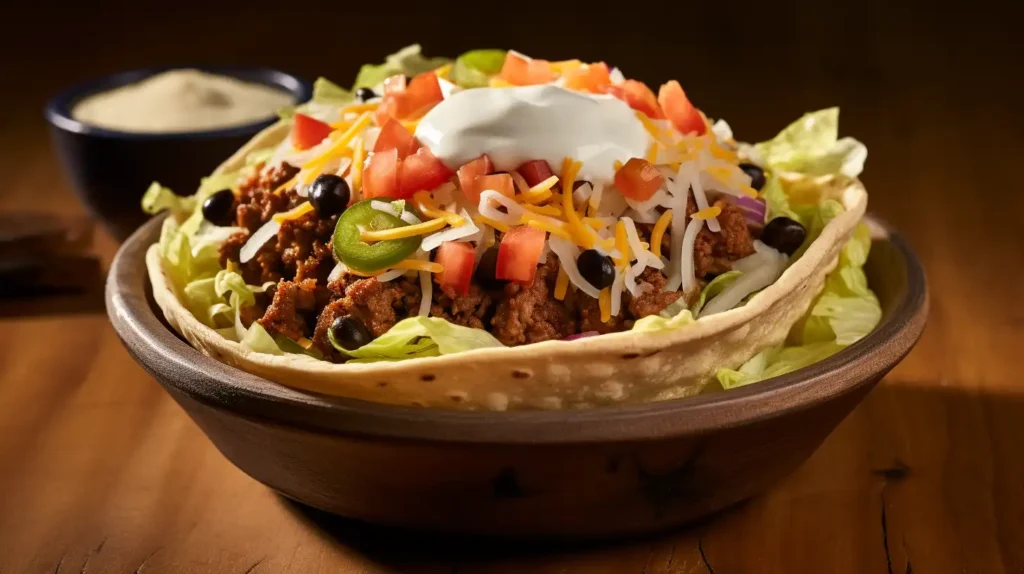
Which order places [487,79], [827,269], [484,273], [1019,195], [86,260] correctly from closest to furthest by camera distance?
[484,273], [827,269], [487,79], [86,260], [1019,195]

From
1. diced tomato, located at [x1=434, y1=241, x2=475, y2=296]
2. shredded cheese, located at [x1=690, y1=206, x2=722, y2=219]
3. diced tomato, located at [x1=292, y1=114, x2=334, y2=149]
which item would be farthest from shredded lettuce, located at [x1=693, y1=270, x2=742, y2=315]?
diced tomato, located at [x1=292, y1=114, x2=334, y2=149]

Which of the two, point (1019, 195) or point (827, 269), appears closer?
point (827, 269)

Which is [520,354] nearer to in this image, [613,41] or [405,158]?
[405,158]

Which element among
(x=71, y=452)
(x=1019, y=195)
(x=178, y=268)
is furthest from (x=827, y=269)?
(x=1019, y=195)

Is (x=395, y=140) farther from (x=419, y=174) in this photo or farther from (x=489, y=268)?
(x=489, y=268)

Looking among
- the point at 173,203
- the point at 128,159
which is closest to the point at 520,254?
the point at 173,203

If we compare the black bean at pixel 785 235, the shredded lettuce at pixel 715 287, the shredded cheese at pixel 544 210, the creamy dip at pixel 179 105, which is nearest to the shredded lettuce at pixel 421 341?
the shredded cheese at pixel 544 210

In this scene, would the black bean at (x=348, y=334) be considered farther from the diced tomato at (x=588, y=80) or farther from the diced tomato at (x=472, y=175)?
the diced tomato at (x=588, y=80)

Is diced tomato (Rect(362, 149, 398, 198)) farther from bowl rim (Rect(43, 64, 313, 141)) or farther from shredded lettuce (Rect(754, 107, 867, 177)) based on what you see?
bowl rim (Rect(43, 64, 313, 141))
